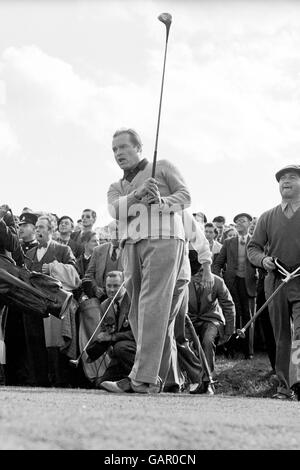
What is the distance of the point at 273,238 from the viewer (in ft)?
30.9

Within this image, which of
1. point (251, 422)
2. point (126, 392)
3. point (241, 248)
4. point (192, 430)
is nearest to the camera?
point (192, 430)

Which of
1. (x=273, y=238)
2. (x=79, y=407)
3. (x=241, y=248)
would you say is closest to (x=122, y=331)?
(x=273, y=238)

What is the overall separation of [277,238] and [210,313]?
2414mm

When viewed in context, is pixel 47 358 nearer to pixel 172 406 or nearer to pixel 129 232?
pixel 129 232

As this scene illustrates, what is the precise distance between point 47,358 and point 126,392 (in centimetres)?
406

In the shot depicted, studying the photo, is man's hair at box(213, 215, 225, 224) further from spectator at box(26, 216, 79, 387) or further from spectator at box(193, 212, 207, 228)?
spectator at box(26, 216, 79, 387)

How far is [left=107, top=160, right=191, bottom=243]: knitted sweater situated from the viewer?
764cm

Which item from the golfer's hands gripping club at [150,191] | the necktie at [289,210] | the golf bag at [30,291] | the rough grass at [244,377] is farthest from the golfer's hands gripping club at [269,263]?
the rough grass at [244,377]

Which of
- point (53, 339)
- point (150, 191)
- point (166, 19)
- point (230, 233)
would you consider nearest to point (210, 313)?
point (53, 339)

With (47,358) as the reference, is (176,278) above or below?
above

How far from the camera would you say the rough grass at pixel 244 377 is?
1190 centimetres

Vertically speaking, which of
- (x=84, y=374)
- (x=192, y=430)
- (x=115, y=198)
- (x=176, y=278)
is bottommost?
(x=84, y=374)

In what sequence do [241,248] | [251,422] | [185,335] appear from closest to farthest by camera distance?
[251,422] < [185,335] < [241,248]

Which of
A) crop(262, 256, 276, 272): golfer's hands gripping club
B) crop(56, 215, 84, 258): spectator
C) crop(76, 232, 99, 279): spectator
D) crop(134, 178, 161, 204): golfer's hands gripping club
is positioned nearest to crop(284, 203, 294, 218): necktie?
crop(262, 256, 276, 272): golfer's hands gripping club
